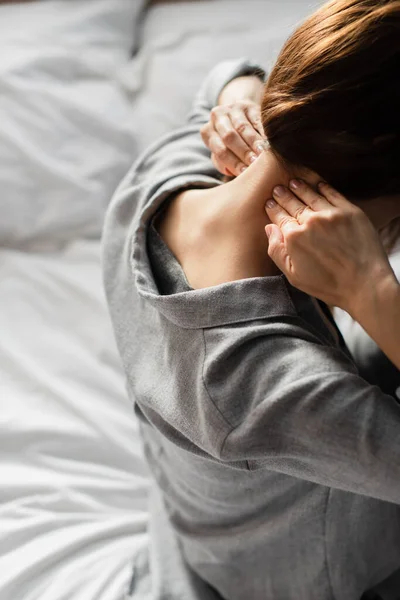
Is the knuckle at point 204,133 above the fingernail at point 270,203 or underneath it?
above

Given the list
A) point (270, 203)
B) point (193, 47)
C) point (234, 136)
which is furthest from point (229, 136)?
point (193, 47)

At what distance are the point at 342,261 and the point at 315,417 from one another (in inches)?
6.1

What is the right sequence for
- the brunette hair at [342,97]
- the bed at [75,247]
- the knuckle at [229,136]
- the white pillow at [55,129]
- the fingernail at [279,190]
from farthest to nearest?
the white pillow at [55,129], the bed at [75,247], the knuckle at [229,136], the fingernail at [279,190], the brunette hair at [342,97]

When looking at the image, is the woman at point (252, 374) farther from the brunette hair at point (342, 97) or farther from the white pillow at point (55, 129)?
the white pillow at point (55, 129)

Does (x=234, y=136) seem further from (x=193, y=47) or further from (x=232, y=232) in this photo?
(x=193, y=47)

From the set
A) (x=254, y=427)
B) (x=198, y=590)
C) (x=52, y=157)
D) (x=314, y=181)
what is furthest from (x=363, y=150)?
(x=52, y=157)

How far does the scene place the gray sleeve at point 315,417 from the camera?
0.59 m

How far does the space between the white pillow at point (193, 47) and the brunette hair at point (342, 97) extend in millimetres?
685

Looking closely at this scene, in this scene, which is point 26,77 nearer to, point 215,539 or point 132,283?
point 132,283

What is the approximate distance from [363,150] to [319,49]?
3.8 inches

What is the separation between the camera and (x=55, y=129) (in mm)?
1265

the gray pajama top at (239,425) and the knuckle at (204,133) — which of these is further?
the knuckle at (204,133)

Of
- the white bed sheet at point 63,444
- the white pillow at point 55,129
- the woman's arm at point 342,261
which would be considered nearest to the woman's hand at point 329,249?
the woman's arm at point 342,261

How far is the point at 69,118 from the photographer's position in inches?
50.3
